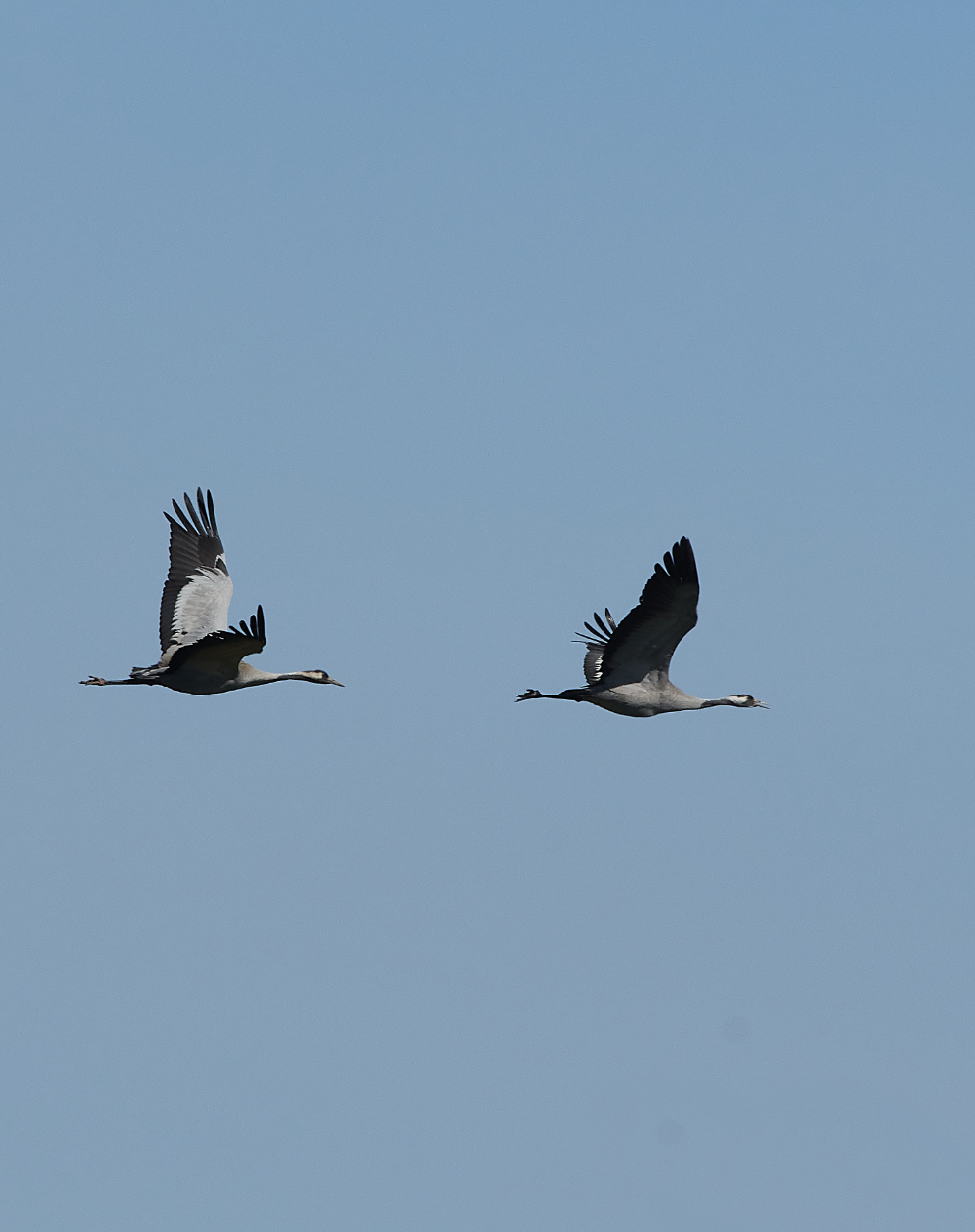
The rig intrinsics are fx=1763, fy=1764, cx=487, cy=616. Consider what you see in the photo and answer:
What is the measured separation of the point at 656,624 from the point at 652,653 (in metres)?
0.83

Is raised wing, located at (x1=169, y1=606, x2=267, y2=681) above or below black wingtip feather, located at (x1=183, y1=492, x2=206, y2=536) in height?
below

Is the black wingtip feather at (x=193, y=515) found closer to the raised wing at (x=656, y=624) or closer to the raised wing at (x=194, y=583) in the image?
the raised wing at (x=194, y=583)

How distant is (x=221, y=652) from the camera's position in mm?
24062

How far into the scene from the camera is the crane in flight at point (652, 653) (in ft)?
77.5

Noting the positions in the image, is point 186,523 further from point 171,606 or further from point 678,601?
point 678,601

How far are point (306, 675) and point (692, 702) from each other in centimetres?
577

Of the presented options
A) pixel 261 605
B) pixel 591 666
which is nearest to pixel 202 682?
pixel 261 605

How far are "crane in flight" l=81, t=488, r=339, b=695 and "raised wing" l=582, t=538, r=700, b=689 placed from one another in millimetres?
4439

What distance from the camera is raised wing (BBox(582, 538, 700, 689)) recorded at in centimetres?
2352

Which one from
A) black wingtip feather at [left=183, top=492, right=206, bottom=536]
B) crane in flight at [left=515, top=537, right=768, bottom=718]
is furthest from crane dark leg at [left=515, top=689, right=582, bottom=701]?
black wingtip feather at [left=183, top=492, right=206, bottom=536]

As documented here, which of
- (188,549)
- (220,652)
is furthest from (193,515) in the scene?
(220,652)

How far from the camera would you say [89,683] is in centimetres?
2583

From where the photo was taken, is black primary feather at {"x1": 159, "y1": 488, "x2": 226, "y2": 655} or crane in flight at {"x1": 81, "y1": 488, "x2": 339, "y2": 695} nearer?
crane in flight at {"x1": 81, "y1": 488, "x2": 339, "y2": 695}

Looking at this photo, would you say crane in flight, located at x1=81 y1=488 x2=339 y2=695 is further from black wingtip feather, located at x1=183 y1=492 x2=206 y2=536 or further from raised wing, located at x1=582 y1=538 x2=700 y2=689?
raised wing, located at x1=582 y1=538 x2=700 y2=689
